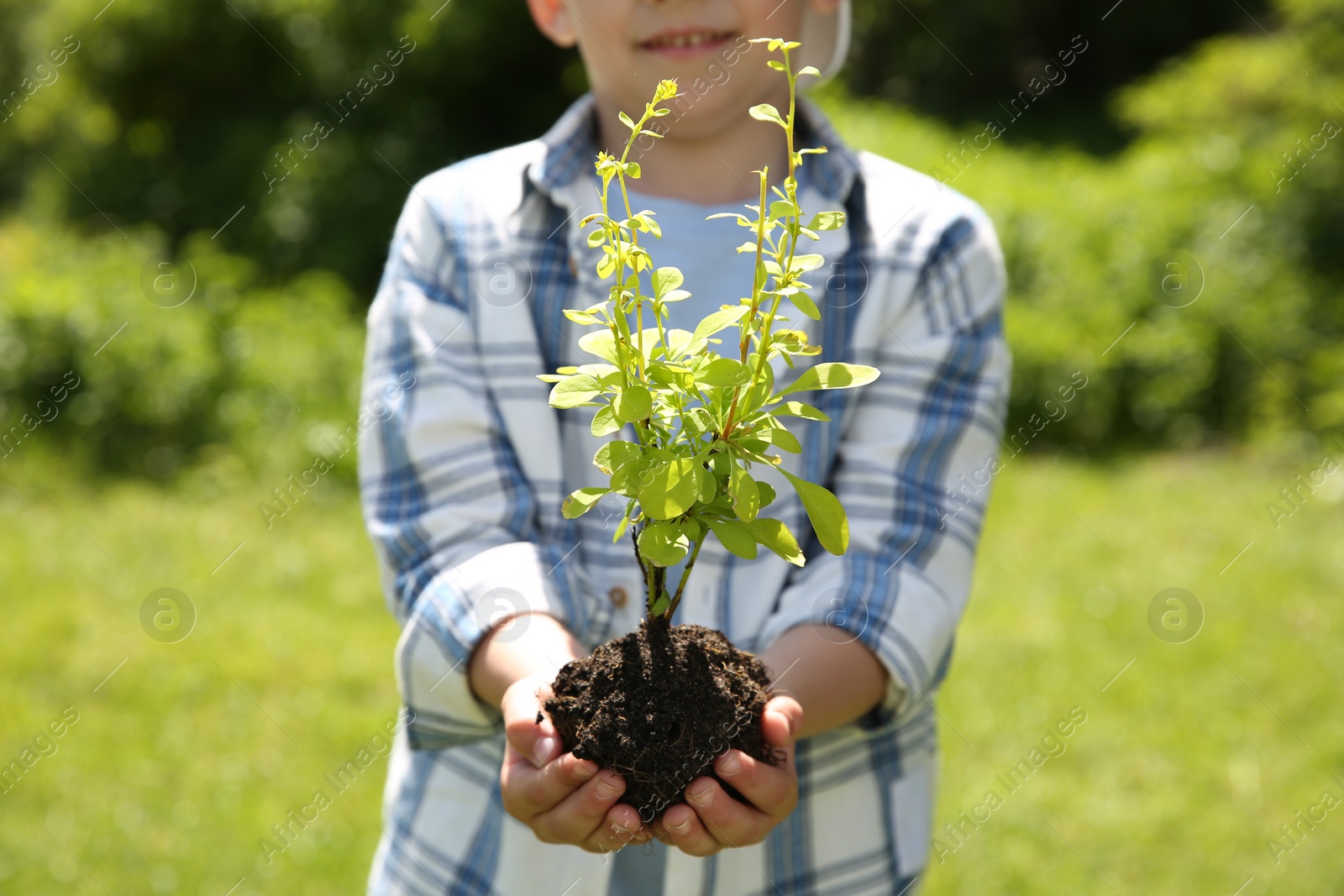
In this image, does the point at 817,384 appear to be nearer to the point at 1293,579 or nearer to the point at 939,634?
the point at 939,634

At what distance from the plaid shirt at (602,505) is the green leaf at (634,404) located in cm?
52

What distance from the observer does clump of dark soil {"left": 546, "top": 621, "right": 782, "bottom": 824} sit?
1.33m

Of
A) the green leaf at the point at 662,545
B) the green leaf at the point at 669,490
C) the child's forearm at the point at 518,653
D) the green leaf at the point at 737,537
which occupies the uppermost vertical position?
the green leaf at the point at 669,490

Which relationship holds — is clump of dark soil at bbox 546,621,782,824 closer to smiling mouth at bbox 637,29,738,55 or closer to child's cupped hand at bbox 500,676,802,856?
child's cupped hand at bbox 500,676,802,856

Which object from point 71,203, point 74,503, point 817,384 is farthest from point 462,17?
point 817,384

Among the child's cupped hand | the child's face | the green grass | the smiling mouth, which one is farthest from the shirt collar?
the green grass

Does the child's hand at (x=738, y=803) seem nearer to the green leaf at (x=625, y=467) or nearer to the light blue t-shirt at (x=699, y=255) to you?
the green leaf at (x=625, y=467)

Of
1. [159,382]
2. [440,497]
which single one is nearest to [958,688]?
[440,497]

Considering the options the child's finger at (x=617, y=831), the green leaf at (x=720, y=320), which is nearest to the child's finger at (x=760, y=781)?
the child's finger at (x=617, y=831)

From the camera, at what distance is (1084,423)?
6336mm

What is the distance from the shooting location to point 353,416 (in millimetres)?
5855

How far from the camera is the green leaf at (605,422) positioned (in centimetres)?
122

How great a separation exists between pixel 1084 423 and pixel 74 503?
4969 mm

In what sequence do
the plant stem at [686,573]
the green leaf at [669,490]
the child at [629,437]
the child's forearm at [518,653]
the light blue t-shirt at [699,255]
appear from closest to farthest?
the green leaf at [669,490] → the plant stem at [686,573] → the child's forearm at [518,653] → the child at [629,437] → the light blue t-shirt at [699,255]
